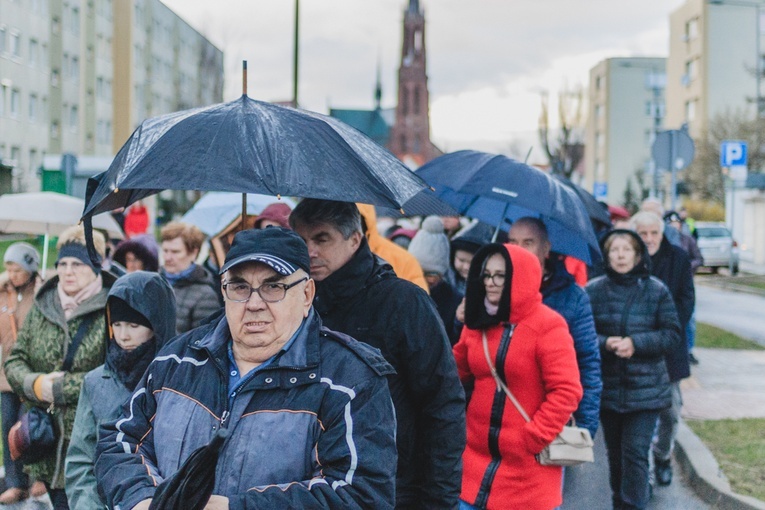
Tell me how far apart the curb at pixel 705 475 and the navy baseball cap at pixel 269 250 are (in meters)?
4.76

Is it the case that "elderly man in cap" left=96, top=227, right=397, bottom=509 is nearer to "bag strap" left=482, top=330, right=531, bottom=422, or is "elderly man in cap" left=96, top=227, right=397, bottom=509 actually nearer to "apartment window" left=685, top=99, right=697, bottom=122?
"bag strap" left=482, top=330, right=531, bottom=422

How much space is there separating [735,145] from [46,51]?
152 ft

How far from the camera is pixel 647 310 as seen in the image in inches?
257

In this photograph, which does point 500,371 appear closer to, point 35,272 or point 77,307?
point 77,307

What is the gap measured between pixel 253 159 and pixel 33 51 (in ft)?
184

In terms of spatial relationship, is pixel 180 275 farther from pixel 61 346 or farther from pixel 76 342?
pixel 76 342

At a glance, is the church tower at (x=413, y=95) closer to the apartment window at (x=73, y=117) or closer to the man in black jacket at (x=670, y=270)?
the apartment window at (x=73, y=117)

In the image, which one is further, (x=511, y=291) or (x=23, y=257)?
(x=23, y=257)

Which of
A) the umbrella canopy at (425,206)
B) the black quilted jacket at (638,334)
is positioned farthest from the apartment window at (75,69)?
the umbrella canopy at (425,206)

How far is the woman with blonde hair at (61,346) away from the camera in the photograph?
5.19 m

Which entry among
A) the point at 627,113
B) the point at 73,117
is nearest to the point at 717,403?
the point at 73,117

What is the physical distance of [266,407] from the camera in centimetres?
273

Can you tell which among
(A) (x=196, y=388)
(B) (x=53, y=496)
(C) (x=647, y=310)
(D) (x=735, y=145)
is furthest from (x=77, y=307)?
(D) (x=735, y=145)

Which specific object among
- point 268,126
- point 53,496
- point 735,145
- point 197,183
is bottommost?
point 53,496
